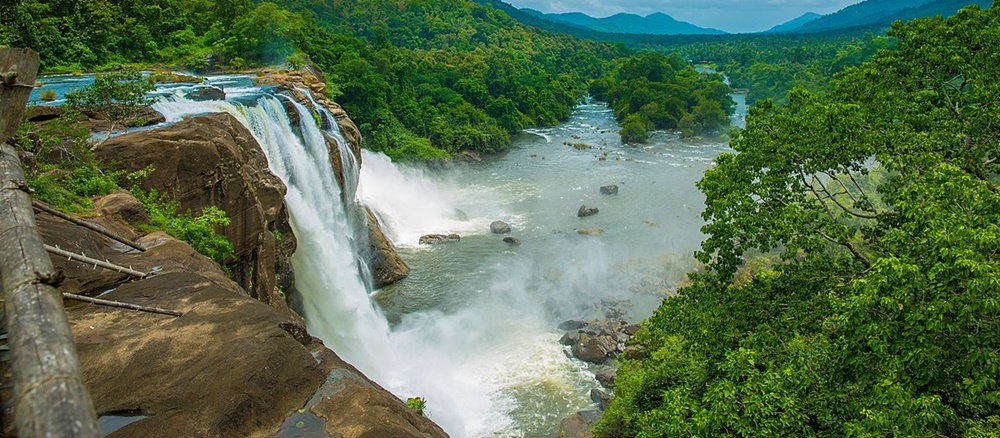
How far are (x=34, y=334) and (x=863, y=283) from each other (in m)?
8.73

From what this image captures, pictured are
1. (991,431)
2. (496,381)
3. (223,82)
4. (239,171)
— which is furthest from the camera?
(223,82)

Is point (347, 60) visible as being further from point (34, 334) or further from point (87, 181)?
point (34, 334)

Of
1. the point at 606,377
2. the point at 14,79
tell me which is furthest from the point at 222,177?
the point at 606,377

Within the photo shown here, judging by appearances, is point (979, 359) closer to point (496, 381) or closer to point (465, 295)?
point (496, 381)

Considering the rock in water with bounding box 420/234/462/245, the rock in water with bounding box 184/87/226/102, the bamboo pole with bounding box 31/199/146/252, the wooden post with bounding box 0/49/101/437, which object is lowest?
the rock in water with bounding box 420/234/462/245

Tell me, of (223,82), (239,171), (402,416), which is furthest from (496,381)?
(223,82)

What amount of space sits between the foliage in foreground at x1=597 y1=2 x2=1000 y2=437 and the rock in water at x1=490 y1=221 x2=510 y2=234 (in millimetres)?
18695

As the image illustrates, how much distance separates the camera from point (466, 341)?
840 inches

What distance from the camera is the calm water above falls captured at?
18516 millimetres

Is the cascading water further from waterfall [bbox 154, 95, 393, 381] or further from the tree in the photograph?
the tree

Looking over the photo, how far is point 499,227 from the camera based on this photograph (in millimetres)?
33500

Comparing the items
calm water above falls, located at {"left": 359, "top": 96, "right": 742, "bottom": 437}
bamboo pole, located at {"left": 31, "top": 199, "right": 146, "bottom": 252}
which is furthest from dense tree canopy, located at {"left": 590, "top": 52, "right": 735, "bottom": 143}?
bamboo pole, located at {"left": 31, "top": 199, "right": 146, "bottom": 252}

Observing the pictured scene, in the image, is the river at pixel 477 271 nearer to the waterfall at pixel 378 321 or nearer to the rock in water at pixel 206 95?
the waterfall at pixel 378 321

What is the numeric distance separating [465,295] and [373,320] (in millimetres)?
5012
